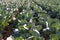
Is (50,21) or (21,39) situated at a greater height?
(50,21)

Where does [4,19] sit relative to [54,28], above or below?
above

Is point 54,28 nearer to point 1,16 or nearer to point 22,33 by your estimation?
point 22,33

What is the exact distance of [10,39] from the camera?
4438mm

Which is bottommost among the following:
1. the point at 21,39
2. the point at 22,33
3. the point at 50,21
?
the point at 21,39

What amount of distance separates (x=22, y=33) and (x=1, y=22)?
107 centimetres

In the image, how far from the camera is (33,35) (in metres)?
4.40

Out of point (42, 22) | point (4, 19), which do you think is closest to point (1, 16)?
point (4, 19)

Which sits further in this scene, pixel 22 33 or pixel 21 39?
pixel 22 33

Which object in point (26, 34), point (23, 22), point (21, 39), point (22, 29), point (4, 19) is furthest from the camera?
point (4, 19)

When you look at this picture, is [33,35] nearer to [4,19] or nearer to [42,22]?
[42,22]

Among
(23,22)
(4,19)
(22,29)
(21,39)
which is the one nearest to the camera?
(21,39)

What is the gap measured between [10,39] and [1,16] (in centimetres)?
188

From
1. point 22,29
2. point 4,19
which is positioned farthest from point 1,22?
point 22,29

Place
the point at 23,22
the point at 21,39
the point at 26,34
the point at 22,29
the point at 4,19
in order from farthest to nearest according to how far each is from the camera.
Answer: the point at 4,19 → the point at 23,22 → the point at 22,29 → the point at 26,34 → the point at 21,39
